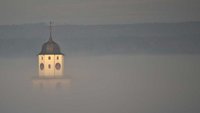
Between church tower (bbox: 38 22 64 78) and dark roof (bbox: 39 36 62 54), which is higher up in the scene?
dark roof (bbox: 39 36 62 54)

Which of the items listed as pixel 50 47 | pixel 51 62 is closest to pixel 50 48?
pixel 50 47

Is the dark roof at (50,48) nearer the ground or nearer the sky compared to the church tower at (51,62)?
nearer the sky

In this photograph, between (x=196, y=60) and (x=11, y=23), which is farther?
(x=11, y=23)

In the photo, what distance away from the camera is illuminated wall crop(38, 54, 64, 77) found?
2.93 metres

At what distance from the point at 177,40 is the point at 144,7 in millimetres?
385

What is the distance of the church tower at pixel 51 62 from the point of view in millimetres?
2928

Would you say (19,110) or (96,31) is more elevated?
(96,31)

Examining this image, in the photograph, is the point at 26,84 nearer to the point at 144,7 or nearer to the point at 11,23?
the point at 11,23

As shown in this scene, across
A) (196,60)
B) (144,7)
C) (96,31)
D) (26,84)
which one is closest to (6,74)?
(26,84)

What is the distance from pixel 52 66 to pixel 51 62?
0.03 meters

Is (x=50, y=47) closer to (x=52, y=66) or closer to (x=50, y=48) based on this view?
(x=50, y=48)

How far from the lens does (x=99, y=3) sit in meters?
2.94

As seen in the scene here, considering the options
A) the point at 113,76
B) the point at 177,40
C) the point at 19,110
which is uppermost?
the point at 177,40

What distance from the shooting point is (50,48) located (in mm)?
2924
